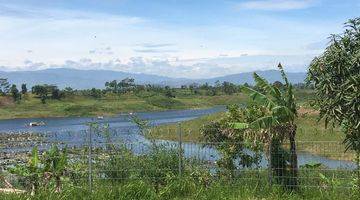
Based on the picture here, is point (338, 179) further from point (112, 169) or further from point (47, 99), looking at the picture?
point (47, 99)

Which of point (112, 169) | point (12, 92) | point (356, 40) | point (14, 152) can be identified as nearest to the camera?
point (356, 40)

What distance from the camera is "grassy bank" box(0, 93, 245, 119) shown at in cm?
10499

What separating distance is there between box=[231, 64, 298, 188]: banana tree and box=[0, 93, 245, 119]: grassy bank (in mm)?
84418

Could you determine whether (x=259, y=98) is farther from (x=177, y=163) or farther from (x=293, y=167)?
(x=177, y=163)

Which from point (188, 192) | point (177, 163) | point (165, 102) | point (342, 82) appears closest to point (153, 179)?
point (177, 163)

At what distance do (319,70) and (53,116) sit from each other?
9341 cm

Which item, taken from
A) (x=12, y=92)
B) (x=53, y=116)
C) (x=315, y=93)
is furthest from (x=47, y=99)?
(x=315, y=93)

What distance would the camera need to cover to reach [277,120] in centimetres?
1340

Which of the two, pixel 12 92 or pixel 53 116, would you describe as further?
pixel 12 92

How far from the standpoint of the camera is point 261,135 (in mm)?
13945

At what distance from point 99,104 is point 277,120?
102 metres

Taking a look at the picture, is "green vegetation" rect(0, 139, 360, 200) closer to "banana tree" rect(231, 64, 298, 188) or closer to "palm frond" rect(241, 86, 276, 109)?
"banana tree" rect(231, 64, 298, 188)

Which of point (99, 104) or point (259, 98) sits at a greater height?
point (259, 98)

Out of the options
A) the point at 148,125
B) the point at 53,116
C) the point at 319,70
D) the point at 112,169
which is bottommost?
the point at 53,116
